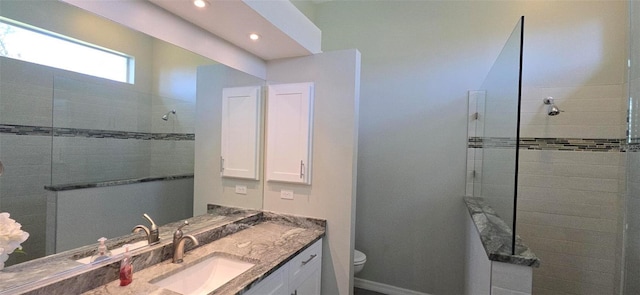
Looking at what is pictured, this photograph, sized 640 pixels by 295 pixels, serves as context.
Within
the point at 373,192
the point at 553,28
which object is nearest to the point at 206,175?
the point at 373,192

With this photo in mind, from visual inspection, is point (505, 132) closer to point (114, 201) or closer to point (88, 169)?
point (114, 201)

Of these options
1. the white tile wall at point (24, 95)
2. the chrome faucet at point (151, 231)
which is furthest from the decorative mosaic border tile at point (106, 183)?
the white tile wall at point (24, 95)

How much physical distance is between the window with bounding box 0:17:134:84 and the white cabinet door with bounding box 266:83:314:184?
1025 mm

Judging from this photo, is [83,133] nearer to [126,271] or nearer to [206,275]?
[126,271]

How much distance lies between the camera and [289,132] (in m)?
2.26

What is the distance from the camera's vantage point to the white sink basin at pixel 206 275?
1.42 m

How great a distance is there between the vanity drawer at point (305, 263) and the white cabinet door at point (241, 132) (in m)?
0.74

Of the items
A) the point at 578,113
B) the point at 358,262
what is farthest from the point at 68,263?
the point at 578,113

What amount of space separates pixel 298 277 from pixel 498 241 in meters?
1.18

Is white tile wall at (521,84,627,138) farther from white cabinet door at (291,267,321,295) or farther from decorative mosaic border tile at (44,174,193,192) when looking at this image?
decorative mosaic border tile at (44,174,193,192)

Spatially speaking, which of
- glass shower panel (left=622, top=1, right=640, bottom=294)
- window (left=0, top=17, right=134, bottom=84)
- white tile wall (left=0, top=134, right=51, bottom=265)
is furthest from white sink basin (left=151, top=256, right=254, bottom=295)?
glass shower panel (left=622, top=1, right=640, bottom=294)

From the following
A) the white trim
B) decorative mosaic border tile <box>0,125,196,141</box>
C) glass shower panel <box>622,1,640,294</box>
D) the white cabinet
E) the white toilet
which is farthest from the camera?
the white trim

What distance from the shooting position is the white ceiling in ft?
4.83

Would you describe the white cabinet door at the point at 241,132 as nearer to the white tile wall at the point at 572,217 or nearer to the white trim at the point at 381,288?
the white trim at the point at 381,288
